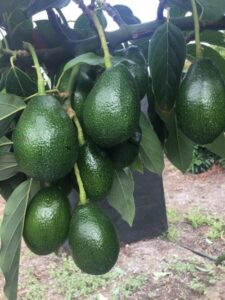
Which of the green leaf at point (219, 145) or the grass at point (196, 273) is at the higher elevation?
the green leaf at point (219, 145)

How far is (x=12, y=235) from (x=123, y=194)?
202 mm

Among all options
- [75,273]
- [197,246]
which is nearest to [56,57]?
[75,273]

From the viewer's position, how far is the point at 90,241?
0.64 m

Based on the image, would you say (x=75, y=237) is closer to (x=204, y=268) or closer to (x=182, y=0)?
(x=182, y=0)

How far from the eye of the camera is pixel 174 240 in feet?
13.7

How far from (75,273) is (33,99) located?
3172mm

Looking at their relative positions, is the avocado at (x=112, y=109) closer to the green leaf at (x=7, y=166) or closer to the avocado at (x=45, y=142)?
the avocado at (x=45, y=142)

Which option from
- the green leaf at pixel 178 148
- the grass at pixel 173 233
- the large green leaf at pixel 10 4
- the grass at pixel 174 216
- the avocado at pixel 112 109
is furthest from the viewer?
the grass at pixel 174 216

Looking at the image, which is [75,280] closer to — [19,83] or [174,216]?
[174,216]

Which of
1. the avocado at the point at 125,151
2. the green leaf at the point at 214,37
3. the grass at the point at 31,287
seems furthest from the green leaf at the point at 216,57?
the grass at the point at 31,287

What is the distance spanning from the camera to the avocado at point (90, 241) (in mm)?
644

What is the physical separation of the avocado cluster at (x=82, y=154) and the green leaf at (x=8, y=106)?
1.2 inches

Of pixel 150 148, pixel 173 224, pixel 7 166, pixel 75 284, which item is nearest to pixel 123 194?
pixel 150 148

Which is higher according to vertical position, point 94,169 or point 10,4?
point 10,4
